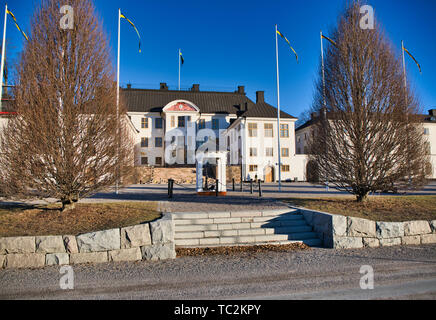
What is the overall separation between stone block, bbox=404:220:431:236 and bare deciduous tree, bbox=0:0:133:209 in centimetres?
864

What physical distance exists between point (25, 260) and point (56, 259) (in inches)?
25.3

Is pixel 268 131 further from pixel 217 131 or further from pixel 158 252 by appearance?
pixel 158 252

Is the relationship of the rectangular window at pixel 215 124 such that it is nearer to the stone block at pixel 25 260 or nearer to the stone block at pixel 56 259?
the stone block at pixel 56 259

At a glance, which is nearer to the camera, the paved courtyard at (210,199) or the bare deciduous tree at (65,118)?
the bare deciduous tree at (65,118)

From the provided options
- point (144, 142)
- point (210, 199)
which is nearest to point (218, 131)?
point (144, 142)

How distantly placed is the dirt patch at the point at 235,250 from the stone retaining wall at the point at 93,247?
491 millimetres

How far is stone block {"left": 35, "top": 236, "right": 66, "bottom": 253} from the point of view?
232 inches

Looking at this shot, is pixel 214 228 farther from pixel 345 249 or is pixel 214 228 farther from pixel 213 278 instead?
pixel 345 249

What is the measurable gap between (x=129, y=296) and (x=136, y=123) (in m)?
37.3

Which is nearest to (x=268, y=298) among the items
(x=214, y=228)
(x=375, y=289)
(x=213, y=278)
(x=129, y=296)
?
(x=213, y=278)

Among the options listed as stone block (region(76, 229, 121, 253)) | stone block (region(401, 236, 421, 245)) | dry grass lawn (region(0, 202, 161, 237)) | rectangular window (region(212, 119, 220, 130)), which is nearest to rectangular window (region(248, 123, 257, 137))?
rectangular window (region(212, 119, 220, 130))

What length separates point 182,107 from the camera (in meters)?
38.9

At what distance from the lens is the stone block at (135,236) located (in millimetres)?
6242

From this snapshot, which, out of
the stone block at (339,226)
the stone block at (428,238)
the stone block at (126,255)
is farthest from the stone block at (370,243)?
the stone block at (126,255)
